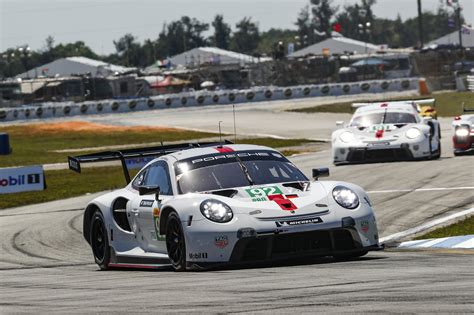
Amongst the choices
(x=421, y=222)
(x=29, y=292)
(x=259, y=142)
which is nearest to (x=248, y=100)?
(x=259, y=142)

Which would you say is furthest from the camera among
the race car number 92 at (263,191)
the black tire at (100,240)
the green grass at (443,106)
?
the green grass at (443,106)

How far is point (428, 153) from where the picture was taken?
25.9 meters

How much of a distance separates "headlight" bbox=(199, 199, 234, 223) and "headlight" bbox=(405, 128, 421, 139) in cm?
1501

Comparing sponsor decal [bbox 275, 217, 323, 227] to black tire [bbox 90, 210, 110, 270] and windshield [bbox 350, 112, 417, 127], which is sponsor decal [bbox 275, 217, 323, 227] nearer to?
black tire [bbox 90, 210, 110, 270]

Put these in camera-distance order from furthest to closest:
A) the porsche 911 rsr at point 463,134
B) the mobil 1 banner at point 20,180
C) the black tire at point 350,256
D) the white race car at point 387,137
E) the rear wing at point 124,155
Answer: the mobil 1 banner at point 20,180 < the porsche 911 rsr at point 463,134 < the white race car at point 387,137 < the rear wing at point 124,155 < the black tire at point 350,256

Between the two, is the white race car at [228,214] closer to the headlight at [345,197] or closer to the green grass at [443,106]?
the headlight at [345,197]

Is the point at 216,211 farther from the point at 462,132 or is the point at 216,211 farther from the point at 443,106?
the point at 443,106

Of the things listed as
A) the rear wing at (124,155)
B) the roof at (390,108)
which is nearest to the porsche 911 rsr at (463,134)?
the roof at (390,108)

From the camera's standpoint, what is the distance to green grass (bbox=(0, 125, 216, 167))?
44.0 m

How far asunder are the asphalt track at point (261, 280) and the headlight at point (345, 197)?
0.54 metres

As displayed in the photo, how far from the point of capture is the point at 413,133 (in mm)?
25828

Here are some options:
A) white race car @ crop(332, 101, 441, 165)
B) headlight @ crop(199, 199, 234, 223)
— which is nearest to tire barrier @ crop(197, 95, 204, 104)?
white race car @ crop(332, 101, 441, 165)

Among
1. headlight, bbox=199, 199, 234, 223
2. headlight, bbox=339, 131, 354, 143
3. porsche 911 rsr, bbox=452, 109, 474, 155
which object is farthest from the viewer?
headlight, bbox=339, 131, 354, 143

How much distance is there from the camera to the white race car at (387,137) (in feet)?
84.4
